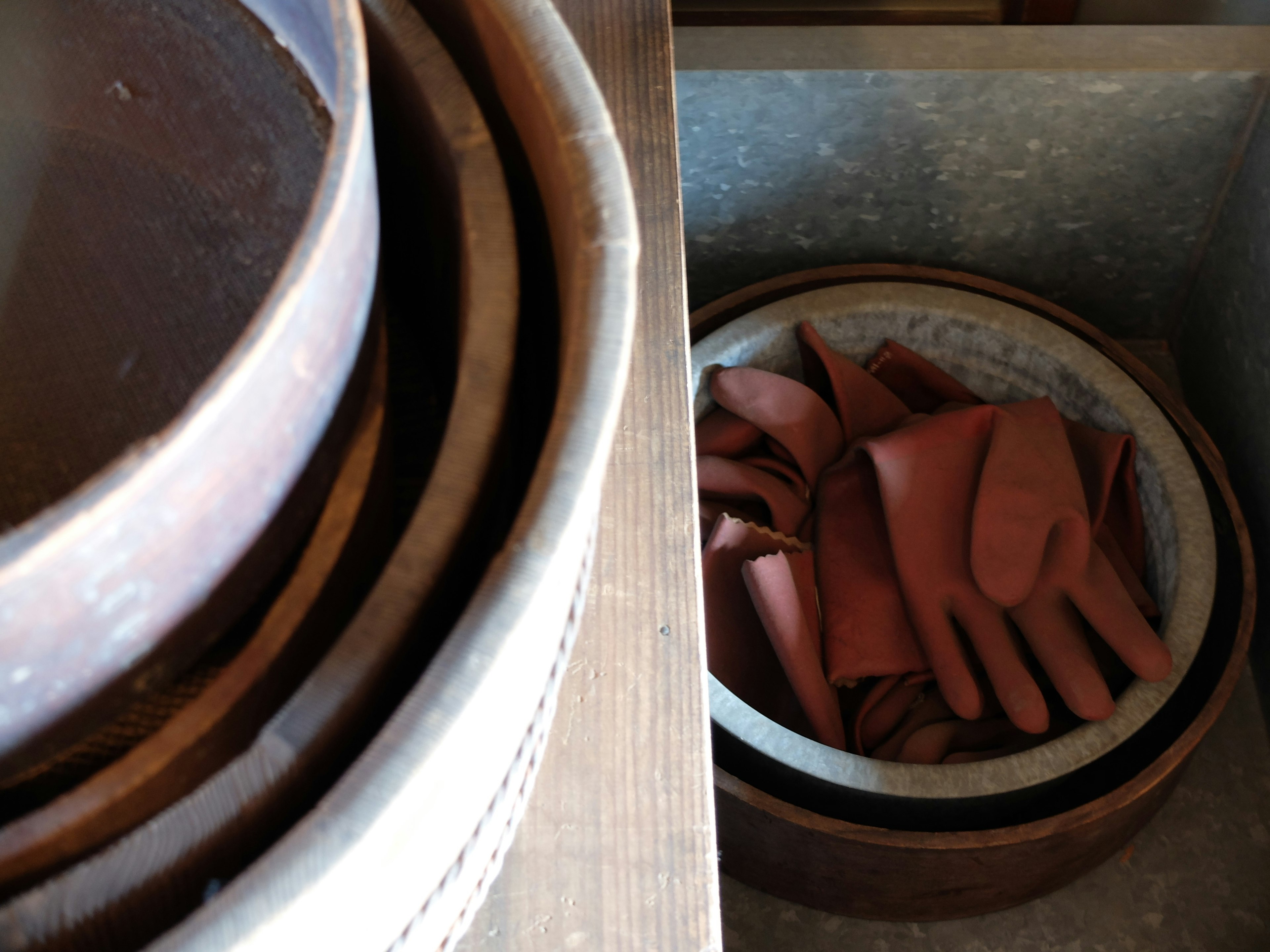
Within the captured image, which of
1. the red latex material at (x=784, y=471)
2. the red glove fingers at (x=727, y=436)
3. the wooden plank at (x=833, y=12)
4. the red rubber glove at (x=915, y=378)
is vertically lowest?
the red latex material at (x=784, y=471)

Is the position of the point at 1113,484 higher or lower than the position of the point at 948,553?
higher

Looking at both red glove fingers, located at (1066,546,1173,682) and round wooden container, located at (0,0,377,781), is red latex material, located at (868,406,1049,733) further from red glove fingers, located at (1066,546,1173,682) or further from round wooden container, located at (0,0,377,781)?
round wooden container, located at (0,0,377,781)

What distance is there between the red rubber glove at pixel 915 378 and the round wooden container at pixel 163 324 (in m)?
1.07

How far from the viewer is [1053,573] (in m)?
1.16

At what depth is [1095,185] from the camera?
139 centimetres

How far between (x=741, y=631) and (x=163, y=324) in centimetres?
87

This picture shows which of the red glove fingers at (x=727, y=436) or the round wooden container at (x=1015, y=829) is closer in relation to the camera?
the round wooden container at (x=1015, y=829)

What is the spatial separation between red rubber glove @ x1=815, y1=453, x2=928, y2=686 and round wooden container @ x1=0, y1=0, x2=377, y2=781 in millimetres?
899

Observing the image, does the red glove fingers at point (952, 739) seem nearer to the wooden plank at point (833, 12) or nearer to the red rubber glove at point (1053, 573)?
the red rubber glove at point (1053, 573)

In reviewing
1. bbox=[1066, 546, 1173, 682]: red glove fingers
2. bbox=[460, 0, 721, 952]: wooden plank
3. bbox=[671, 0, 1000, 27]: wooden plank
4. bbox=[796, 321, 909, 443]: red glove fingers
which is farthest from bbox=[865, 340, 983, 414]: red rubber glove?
bbox=[460, 0, 721, 952]: wooden plank

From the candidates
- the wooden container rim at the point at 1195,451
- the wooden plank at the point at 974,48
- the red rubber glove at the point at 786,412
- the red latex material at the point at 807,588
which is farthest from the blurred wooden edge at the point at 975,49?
the red latex material at the point at 807,588

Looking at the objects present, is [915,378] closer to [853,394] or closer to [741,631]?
[853,394]

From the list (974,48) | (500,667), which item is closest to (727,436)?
(974,48)

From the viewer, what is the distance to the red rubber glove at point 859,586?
1.19 metres
